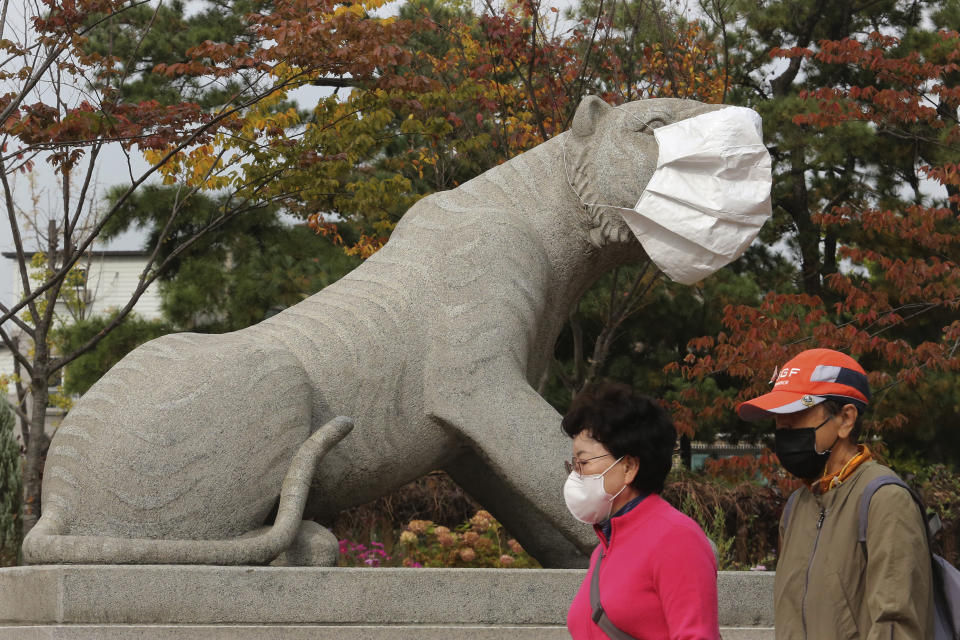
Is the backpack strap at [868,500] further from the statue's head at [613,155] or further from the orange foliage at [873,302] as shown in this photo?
the orange foliage at [873,302]

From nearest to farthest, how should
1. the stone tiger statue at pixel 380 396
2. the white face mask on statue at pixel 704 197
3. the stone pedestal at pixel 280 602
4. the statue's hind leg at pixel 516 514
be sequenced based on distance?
the stone pedestal at pixel 280 602 → the stone tiger statue at pixel 380 396 → the white face mask on statue at pixel 704 197 → the statue's hind leg at pixel 516 514

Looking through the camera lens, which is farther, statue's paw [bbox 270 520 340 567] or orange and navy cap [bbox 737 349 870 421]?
statue's paw [bbox 270 520 340 567]

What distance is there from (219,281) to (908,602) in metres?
12.7

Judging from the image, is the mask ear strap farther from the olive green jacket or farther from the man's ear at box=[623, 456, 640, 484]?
the man's ear at box=[623, 456, 640, 484]

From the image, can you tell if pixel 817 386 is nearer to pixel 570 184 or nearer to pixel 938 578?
pixel 938 578

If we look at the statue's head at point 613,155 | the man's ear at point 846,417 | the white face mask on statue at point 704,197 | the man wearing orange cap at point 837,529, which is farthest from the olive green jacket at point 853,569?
the statue's head at point 613,155

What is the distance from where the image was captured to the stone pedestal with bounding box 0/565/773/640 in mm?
3867

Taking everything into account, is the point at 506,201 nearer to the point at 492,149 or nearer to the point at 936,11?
the point at 492,149

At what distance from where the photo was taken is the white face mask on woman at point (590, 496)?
2592 millimetres

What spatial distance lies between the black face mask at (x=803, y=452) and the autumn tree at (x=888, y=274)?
6.56 m

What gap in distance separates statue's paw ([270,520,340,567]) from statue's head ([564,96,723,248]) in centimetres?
181

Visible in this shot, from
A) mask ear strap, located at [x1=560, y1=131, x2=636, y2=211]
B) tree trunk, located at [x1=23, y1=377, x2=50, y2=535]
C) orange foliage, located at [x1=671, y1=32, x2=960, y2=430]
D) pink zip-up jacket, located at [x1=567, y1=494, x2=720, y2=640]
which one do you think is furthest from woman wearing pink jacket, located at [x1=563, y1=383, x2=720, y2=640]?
tree trunk, located at [x1=23, y1=377, x2=50, y2=535]

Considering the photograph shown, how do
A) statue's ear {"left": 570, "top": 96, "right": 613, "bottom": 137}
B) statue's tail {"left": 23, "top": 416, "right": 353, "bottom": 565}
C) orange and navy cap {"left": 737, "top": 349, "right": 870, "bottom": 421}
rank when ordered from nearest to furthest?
orange and navy cap {"left": 737, "top": 349, "right": 870, "bottom": 421} < statue's tail {"left": 23, "top": 416, "right": 353, "bottom": 565} < statue's ear {"left": 570, "top": 96, "right": 613, "bottom": 137}

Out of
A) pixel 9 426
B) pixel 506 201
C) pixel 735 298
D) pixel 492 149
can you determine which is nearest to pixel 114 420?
pixel 506 201
